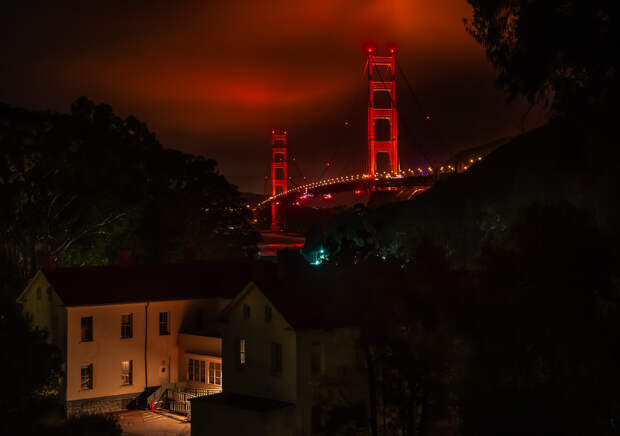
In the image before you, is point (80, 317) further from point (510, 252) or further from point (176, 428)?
point (510, 252)

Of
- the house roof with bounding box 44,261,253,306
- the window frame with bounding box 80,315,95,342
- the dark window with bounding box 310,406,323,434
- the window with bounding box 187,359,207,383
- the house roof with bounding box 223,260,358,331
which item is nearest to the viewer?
the dark window with bounding box 310,406,323,434

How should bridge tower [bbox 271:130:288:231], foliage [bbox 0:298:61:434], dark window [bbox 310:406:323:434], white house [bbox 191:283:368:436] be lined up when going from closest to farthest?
1. foliage [bbox 0:298:61:434]
2. white house [bbox 191:283:368:436]
3. dark window [bbox 310:406:323:434]
4. bridge tower [bbox 271:130:288:231]

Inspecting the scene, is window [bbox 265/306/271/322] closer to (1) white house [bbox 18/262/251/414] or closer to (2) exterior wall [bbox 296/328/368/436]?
(2) exterior wall [bbox 296/328/368/436]

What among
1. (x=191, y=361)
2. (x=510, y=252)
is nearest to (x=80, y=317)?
(x=191, y=361)

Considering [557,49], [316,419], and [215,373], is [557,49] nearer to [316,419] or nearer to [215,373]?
[316,419]

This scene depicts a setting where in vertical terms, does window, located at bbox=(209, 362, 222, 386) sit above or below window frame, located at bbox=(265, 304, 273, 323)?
below

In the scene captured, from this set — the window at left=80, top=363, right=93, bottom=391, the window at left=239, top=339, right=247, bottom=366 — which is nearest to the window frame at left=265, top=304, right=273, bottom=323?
the window at left=239, top=339, right=247, bottom=366

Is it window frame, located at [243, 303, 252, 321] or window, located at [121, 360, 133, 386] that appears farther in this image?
window, located at [121, 360, 133, 386]
